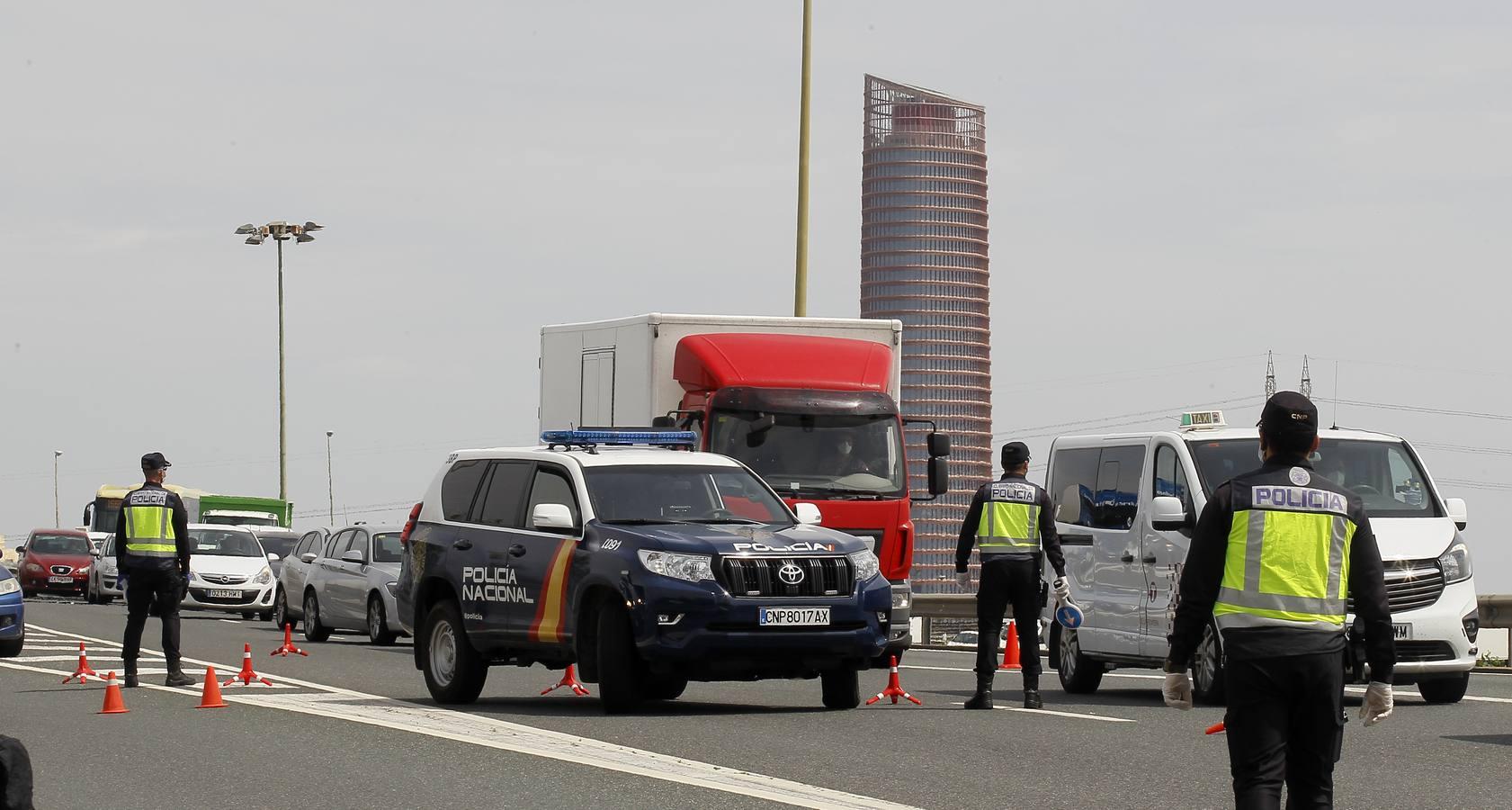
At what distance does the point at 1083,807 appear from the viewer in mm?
9359

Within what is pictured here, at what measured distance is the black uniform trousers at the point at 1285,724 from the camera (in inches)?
264

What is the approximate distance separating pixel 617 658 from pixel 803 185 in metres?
17.9

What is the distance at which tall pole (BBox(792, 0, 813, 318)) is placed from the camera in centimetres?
2978

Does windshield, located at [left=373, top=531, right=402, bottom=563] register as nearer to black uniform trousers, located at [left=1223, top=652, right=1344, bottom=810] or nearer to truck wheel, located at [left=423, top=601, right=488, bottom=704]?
truck wheel, located at [left=423, top=601, right=488, bottom=704]

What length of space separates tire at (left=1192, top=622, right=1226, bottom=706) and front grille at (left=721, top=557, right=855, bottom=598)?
268 centimetres

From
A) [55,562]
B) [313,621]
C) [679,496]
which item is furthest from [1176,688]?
[55,562]

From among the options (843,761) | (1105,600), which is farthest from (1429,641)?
(843,761)

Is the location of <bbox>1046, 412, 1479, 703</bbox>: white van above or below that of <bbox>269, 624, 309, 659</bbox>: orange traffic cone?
above

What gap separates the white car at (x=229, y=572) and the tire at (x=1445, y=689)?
24364 millimetres

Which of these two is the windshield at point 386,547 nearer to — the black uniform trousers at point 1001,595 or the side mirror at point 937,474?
the side mirror at point 937,474

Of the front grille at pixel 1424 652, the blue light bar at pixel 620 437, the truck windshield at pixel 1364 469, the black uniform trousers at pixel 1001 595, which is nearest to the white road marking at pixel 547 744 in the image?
the blue light bar at pixel 620 437

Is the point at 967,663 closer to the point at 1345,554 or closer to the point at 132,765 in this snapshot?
the point at 132,765

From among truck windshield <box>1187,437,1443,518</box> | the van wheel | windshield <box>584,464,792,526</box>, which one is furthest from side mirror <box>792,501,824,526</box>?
the van wheel

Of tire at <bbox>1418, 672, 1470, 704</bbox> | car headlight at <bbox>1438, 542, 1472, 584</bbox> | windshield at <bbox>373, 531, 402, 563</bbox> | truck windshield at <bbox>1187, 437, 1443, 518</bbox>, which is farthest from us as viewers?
windshield at <bbox>373, 531, 402, 563</bbox>
